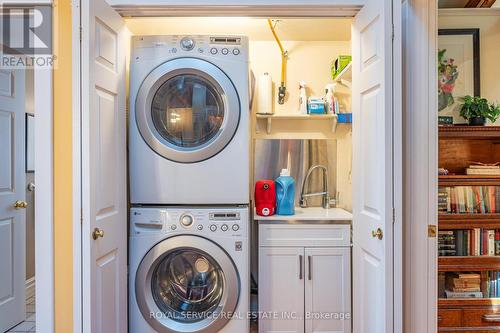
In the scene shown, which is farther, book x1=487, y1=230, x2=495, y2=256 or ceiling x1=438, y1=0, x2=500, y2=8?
ceiling x1=438, y1=0, x2=500, y2=8

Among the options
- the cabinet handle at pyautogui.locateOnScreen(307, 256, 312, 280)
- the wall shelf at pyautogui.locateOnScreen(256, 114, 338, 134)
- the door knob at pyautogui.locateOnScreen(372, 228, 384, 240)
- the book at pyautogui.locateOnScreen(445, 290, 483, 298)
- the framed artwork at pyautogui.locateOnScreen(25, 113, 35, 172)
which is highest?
the wall shelf at pyautogui.locateOnScreen(256, 114, 338, 134)

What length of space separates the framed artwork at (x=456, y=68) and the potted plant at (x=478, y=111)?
8cm

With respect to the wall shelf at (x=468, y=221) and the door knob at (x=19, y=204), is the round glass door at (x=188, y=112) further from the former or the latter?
the wall shelf at (x=468, y=221)

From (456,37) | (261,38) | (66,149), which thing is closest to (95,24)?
(66,149)

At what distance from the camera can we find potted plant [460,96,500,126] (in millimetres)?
2062

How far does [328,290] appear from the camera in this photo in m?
2.10

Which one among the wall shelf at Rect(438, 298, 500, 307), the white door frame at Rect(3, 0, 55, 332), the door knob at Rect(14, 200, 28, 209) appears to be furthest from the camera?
the door knob at Rect(14, 200, 28, 209)

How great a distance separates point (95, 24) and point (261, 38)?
1.47 meters

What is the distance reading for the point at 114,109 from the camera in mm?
1734

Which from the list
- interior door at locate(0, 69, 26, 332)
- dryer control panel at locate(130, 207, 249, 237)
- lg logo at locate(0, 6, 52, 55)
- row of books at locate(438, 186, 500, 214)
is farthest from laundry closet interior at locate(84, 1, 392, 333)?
interior door at locate(0, 69, 26, 332)

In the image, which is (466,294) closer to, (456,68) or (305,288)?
(305,288)

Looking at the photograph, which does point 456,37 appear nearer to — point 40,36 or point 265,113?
point 265,113

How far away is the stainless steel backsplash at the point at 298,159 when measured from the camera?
2.70m

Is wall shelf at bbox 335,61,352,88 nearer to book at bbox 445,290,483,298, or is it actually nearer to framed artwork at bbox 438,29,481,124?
framed artwork at bbox 438,29,481,124
